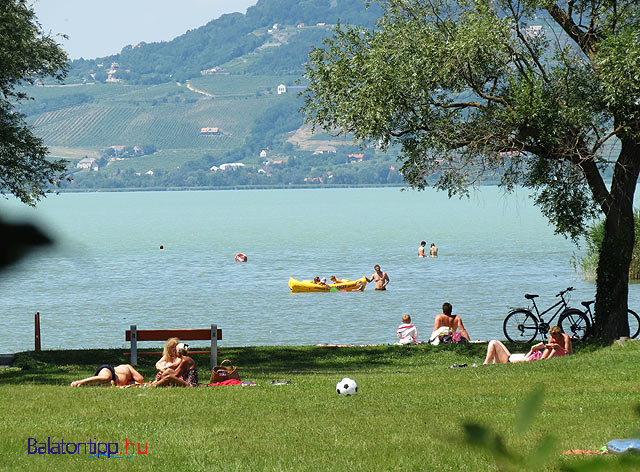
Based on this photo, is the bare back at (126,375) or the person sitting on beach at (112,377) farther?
the bare back at (126,375)

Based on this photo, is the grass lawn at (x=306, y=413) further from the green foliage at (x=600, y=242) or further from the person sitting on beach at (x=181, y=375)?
the green foliage at (x=600, y=242)

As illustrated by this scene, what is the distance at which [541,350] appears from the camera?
69.3ft

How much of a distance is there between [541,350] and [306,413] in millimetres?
9463

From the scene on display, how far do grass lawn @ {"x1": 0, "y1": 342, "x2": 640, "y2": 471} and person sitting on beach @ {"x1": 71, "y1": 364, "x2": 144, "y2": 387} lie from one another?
26.4 inches

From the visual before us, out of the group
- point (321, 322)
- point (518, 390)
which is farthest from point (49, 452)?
point (321, 322)

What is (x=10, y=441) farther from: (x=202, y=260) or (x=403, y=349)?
(x=202, y=260)

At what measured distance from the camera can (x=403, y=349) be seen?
24.6m

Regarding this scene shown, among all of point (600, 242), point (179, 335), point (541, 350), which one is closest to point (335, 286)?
point (600, 242)

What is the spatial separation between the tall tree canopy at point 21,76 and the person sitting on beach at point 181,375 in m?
3.87

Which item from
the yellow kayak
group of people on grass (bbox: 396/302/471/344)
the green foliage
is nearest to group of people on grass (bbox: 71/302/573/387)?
group of people on grass (bbox: 396/302/471/344)

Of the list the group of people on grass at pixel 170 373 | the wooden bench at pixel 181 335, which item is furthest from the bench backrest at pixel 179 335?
the group of people on grass at pixel 170 373

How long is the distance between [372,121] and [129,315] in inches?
1113

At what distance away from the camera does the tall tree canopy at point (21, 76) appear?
1809 centimetres

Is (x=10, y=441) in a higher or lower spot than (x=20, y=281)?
lower
